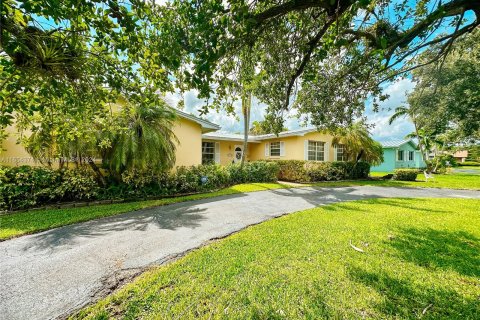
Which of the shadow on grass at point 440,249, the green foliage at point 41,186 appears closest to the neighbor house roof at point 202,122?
the green foliage at point 41,186

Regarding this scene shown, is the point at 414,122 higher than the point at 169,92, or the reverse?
the point at 414,122

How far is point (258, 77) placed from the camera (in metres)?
4.52

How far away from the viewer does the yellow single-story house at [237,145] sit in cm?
1201

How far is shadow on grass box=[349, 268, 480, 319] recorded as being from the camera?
242cm

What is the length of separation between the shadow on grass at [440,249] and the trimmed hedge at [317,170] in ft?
32.5

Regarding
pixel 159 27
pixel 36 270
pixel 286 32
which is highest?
pixel 286 32

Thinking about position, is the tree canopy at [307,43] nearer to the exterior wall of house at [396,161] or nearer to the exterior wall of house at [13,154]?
the exterior wall of house at [13,154]

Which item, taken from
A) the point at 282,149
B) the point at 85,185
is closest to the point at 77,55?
the point at 85,185

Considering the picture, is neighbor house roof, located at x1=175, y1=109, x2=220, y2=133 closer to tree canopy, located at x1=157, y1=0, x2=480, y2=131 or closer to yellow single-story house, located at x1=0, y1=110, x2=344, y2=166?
yellow single-story house, located at x1=0, y1=110, x2=344, y2=166

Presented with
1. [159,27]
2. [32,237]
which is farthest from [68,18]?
[32,237]

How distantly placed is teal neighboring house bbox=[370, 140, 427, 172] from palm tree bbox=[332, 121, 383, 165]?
42.8ft

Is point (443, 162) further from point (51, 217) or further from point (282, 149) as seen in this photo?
point (51, 217)

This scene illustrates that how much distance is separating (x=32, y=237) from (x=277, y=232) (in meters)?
5.79

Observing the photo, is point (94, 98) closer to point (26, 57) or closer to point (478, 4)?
point (26, 57)
